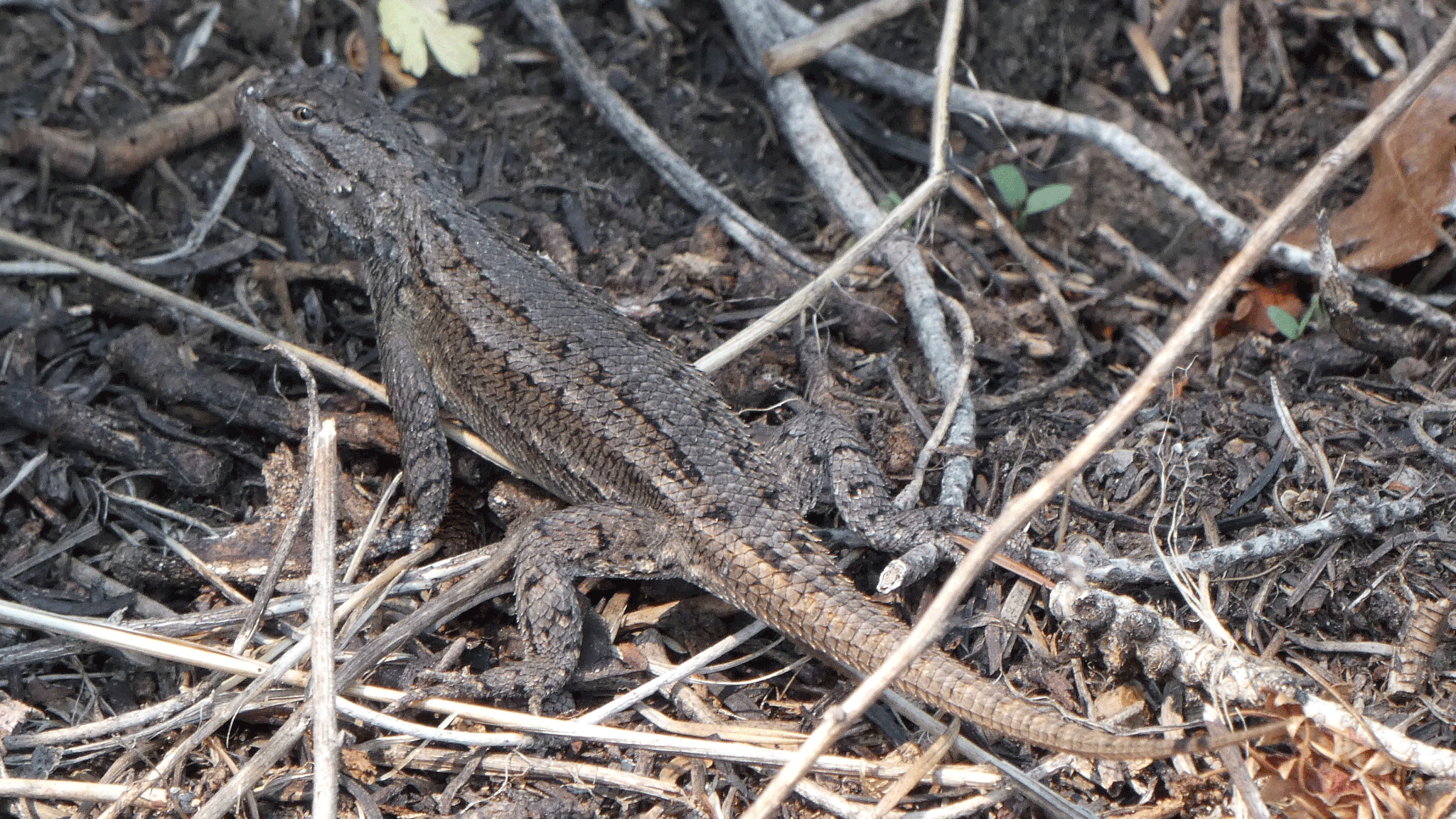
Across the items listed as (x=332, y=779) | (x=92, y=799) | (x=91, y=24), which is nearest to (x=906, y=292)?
(x=332, y=779)

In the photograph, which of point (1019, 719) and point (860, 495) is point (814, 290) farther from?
point (1019, 719)

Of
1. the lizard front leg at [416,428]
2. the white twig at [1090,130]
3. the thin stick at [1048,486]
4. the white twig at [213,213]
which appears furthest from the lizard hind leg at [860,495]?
the white twig at [213,213]

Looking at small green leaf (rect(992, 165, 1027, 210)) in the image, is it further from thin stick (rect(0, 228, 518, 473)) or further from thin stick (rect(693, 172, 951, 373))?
thin stick (rect(0, 228, 518, 473))

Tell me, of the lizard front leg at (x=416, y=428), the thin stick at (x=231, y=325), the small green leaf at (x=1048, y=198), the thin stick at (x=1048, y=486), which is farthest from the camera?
the small green leaf at (x=1048, y=198)

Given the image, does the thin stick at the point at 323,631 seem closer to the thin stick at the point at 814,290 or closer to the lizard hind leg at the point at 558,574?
the lizard hind leg at the point at 558,574

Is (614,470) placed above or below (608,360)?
below

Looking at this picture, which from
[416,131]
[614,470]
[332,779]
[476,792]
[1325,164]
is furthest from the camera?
[416,131]

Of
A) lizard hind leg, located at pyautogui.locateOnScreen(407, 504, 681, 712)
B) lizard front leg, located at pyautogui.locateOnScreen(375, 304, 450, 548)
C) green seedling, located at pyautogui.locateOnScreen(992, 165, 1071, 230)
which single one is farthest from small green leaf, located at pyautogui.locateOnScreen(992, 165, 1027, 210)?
lizard front leg, located at pyautogui.locateOnScreen(375, 304, 450, 548)

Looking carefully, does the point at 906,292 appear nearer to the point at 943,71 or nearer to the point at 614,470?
the point at 943,71
